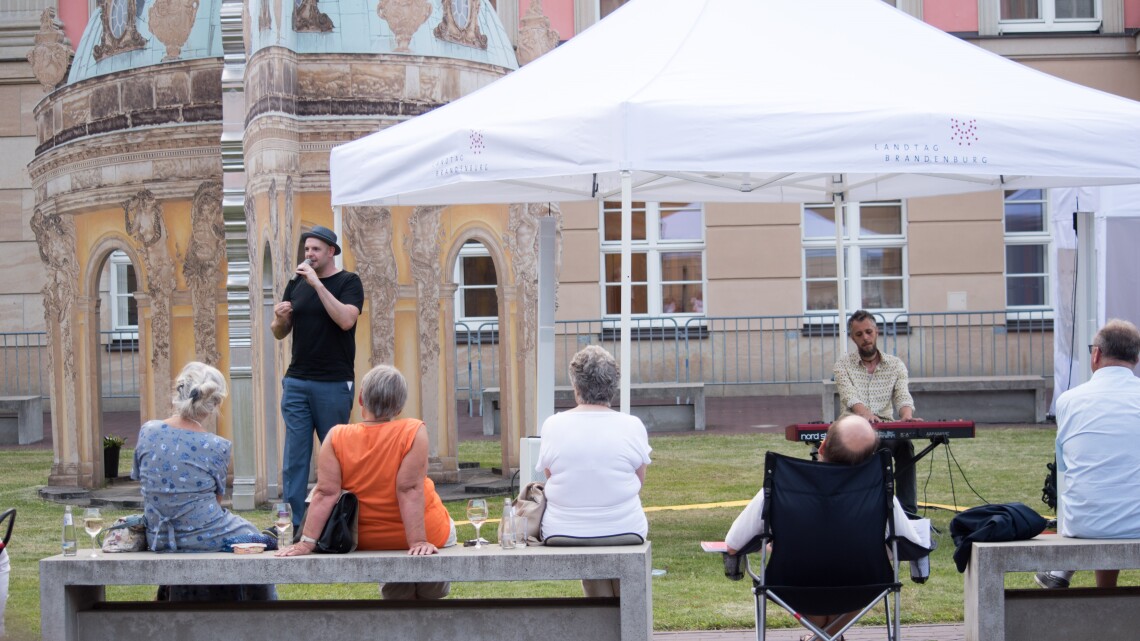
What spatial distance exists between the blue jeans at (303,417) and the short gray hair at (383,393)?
2.28 m

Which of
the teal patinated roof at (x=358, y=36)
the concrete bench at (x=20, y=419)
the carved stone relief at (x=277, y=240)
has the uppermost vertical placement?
the teal patinated roof at (x=358, y=36)

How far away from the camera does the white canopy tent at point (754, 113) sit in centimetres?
Result: 681

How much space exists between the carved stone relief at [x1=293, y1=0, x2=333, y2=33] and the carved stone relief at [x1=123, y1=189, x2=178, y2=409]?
6.09 ft

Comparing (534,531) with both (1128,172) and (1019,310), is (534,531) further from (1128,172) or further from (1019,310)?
(1019,310)

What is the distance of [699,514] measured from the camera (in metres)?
10.2

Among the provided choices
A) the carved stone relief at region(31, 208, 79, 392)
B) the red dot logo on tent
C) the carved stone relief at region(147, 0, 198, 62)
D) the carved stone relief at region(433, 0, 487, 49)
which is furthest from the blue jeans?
the carved stone relief at region(31, 208, 79, 392)

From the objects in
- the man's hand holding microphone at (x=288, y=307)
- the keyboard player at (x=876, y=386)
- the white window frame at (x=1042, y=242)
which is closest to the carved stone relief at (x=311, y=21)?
the man's hand holding microphone at (x=288, y=307)

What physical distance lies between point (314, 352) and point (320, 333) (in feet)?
0.37

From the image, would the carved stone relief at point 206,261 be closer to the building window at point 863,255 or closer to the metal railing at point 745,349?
the metal railing at point 745,349

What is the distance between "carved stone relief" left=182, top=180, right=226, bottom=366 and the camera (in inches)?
454

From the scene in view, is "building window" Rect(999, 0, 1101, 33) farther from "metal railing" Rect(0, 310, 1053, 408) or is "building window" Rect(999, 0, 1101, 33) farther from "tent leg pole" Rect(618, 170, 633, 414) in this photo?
"tent leg pole" Rect(618, 170, 633, 414)

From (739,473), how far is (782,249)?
10.4 meters

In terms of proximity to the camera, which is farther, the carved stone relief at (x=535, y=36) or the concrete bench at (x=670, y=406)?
the concrete bench at (x=670, y=406)

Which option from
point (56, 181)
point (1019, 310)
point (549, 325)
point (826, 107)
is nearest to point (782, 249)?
point (1019, 310)
